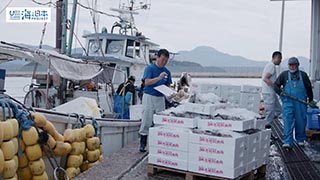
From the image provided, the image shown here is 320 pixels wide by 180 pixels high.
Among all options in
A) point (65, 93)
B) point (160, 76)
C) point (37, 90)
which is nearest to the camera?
point (160, 76)

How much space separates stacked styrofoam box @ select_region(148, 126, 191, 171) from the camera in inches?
175

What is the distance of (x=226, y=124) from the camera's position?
4.35m

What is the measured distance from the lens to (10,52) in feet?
22.9

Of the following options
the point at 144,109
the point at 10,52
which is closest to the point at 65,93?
the point at 10,52

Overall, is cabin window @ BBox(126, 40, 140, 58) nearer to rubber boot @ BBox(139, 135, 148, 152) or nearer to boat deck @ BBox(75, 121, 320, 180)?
boat deck @ BBox(75, 121, 320, 180)

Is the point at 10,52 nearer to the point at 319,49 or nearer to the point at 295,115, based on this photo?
the point at 295,115

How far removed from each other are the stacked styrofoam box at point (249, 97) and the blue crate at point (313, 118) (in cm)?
178

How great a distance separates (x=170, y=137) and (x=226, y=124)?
25.6 inches

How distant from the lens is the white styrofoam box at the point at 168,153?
4477mm

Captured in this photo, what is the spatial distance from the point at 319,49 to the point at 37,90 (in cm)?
880

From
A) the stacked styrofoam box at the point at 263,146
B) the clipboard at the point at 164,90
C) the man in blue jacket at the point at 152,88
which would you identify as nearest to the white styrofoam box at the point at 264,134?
the stacked styrofoam box at the point at 263,146

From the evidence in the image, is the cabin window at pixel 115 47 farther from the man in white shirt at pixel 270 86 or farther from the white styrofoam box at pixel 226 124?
the white styrofoam box at pixel 226 124

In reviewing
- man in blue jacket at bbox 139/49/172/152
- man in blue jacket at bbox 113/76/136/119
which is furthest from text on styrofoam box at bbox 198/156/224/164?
man in blue jacket at bbox 113/76/136/119

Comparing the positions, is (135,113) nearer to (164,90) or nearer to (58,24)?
(164,90)
